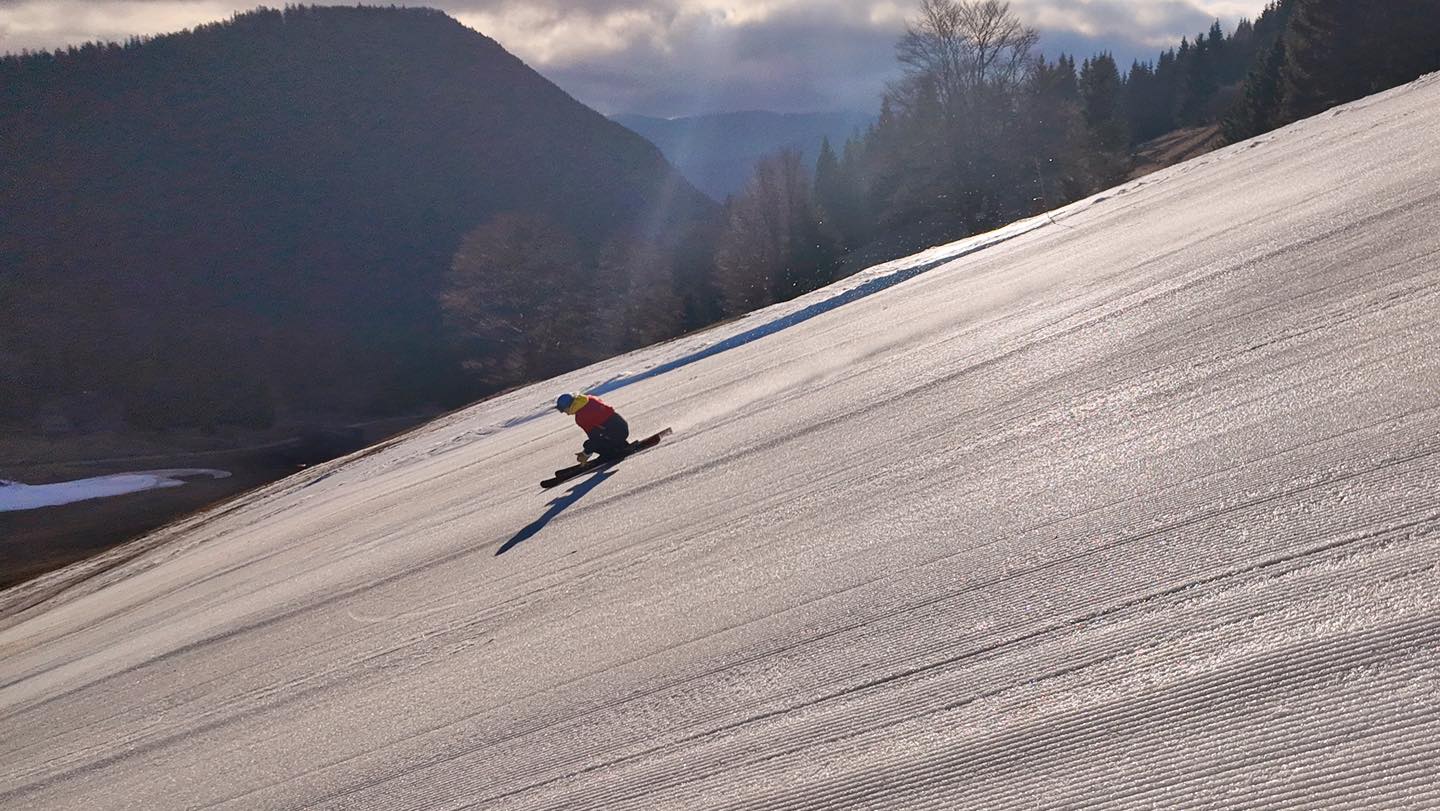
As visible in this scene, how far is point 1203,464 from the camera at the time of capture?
13.1ft

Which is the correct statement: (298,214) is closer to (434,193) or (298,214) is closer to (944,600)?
(434,193)

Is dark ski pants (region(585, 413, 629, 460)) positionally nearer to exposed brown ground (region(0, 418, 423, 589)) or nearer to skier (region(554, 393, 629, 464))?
skier (region(554, 393, 629, 464))

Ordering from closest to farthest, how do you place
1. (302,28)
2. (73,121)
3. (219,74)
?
1. (73,121)
2. (219,74)
3. (302,28)

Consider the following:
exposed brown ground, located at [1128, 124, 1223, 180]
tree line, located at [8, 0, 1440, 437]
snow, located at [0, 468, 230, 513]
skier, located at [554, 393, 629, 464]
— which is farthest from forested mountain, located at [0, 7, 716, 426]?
skier, located at [554, 393, 629, 464]

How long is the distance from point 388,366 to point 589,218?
30825 millimetres

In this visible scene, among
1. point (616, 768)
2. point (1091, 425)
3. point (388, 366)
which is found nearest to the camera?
point (616, 768)

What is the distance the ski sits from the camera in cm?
852

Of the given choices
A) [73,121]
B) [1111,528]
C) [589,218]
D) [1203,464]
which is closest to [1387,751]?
[1111,528]

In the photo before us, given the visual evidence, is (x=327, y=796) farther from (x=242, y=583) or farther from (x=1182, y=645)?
(x=242, y=583)

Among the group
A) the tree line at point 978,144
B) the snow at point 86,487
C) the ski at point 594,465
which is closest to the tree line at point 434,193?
the tree line at point 978,144

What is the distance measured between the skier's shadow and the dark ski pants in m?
0.41

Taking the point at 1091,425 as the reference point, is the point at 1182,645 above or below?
below

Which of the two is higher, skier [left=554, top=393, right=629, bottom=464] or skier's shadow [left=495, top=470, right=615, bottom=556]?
skier [left=554, top=393, right=629, bottom=464]

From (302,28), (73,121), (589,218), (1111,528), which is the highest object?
(302,28)
